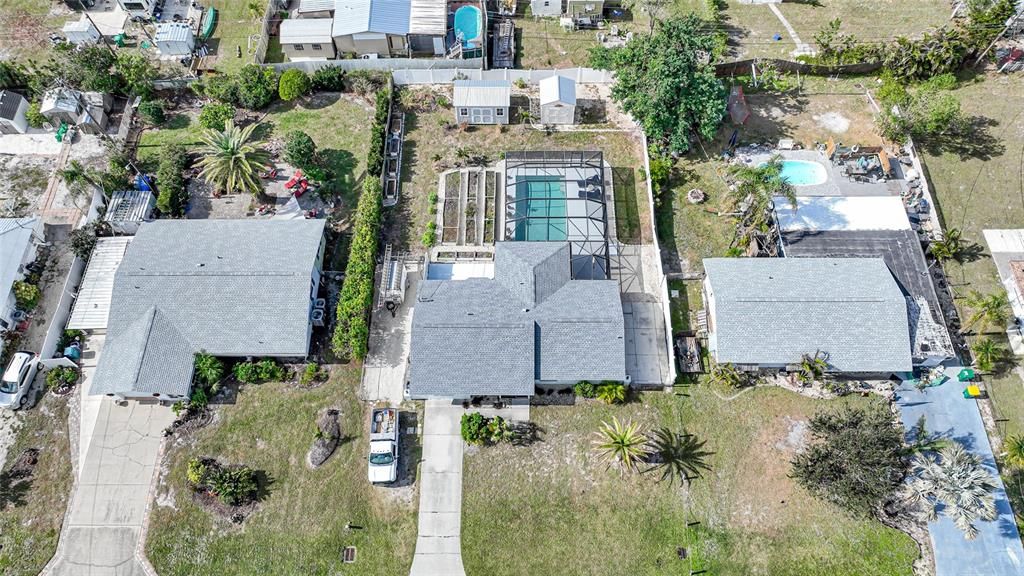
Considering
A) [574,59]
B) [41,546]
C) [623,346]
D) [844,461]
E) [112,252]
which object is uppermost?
[574,59]

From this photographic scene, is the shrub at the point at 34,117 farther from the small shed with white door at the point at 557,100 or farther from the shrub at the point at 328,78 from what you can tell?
the small shed with white door at the point at 557,100

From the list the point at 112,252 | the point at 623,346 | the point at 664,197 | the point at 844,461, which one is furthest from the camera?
the point at 664,197

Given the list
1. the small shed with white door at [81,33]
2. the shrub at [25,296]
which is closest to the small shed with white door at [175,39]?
the small shed with white door at [81,33]

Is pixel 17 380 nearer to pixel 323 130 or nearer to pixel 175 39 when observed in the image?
pixel 323 130

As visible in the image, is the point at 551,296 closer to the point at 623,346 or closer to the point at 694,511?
the point at 623,346

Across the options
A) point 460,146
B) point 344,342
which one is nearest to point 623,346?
point 344,342

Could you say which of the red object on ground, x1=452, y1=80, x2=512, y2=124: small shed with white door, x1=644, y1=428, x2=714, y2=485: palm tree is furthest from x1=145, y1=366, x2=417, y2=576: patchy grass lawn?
x1=452, y1=80, x2=512, y2=124: small shed with white door

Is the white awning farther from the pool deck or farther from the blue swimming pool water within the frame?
the pool deck
